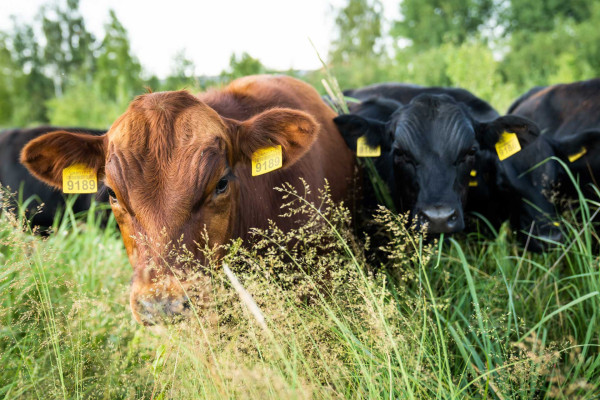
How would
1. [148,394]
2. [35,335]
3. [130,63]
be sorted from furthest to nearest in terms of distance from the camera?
[130,63], [35,335], [148,394]

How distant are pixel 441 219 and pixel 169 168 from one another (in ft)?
6.39

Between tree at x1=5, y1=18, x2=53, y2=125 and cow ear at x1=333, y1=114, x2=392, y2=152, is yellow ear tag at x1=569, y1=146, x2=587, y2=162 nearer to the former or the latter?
cow ear at x1=333, y1=114, x2=392, y2=152

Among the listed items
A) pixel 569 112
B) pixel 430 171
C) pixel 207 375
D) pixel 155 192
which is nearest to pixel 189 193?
pixel 155 192

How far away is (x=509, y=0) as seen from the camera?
3456 cm

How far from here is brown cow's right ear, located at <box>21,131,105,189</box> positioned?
2.63 m

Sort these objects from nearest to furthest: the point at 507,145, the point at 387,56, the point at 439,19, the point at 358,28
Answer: the point at 507,145, the point at 387,56, the point at 439,19, the point at 358,28

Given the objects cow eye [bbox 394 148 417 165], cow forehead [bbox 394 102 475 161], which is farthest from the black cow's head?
cow eye [bbox 394 148 417 165]

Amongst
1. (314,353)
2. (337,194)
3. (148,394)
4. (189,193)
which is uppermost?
(189,193)

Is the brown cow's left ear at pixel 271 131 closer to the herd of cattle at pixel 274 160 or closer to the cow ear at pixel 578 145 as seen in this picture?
the herd of cattle at pixel 274 160

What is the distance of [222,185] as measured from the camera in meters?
2.46

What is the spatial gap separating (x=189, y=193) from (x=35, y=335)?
130cm

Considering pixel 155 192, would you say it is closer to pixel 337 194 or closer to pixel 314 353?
pixel 314 353

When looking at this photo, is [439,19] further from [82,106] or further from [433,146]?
[433,146]

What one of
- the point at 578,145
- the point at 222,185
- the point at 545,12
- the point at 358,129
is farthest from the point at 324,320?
the point at 545,12
